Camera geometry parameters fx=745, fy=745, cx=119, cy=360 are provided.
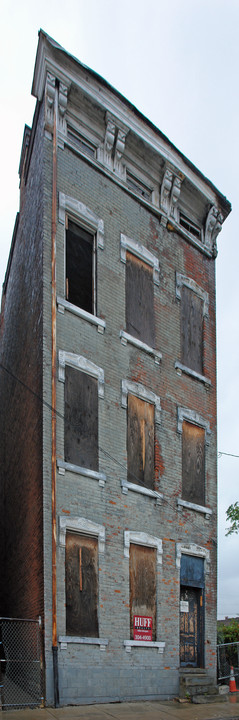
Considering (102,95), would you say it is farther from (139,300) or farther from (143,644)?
(143,644)

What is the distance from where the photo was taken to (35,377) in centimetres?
1596

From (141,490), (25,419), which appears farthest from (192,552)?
(25,419)

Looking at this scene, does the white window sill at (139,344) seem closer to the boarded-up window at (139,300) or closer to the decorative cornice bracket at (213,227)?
the boarded-up window at (139,300)

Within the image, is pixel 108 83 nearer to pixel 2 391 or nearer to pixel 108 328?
pixel 108 328

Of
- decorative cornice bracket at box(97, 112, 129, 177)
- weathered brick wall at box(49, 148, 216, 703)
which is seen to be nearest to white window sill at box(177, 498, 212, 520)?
weathered brick wall at box(49, 148, 216, 703)

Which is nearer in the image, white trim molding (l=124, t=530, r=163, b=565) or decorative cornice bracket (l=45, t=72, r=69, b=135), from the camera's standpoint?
white trim molding (l=124, t=530, r=163, b=565)

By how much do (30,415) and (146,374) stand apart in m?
Result: 3.04

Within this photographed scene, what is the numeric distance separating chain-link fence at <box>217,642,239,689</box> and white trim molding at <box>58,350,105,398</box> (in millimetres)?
7514

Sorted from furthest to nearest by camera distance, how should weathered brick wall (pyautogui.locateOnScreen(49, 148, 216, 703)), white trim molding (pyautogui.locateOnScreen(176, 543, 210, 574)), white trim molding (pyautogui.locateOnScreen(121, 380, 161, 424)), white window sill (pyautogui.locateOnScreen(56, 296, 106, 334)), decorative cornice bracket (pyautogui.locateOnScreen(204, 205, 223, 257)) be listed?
1. decorative cornice bracket (pyautogui.locateOnScreen(204, 205, 223, 257))
2. white trim molding (pyautogui.locateOnScreen(176, 543, 210, 574))
3. white trim molding (pyautogui.locateOnScreen(121, 380, 161, 424))
4. white window sill (pyautogui.locateOnScreen(56, 296, 106, 334))
5. weathered brick wall (pyautogui.locateOnScreen(49, 148, 216, 703))

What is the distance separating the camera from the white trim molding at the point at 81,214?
53.6 feet

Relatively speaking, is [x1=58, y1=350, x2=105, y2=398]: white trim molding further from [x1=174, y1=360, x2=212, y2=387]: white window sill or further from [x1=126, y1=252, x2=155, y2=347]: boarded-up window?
[x1=174, y1=360, x2=212, y2=387]: white window sill

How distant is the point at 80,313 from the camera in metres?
16.0

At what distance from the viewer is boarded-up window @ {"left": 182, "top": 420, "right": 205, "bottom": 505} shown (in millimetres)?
18688

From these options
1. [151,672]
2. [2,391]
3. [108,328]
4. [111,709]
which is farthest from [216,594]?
[2,391]
